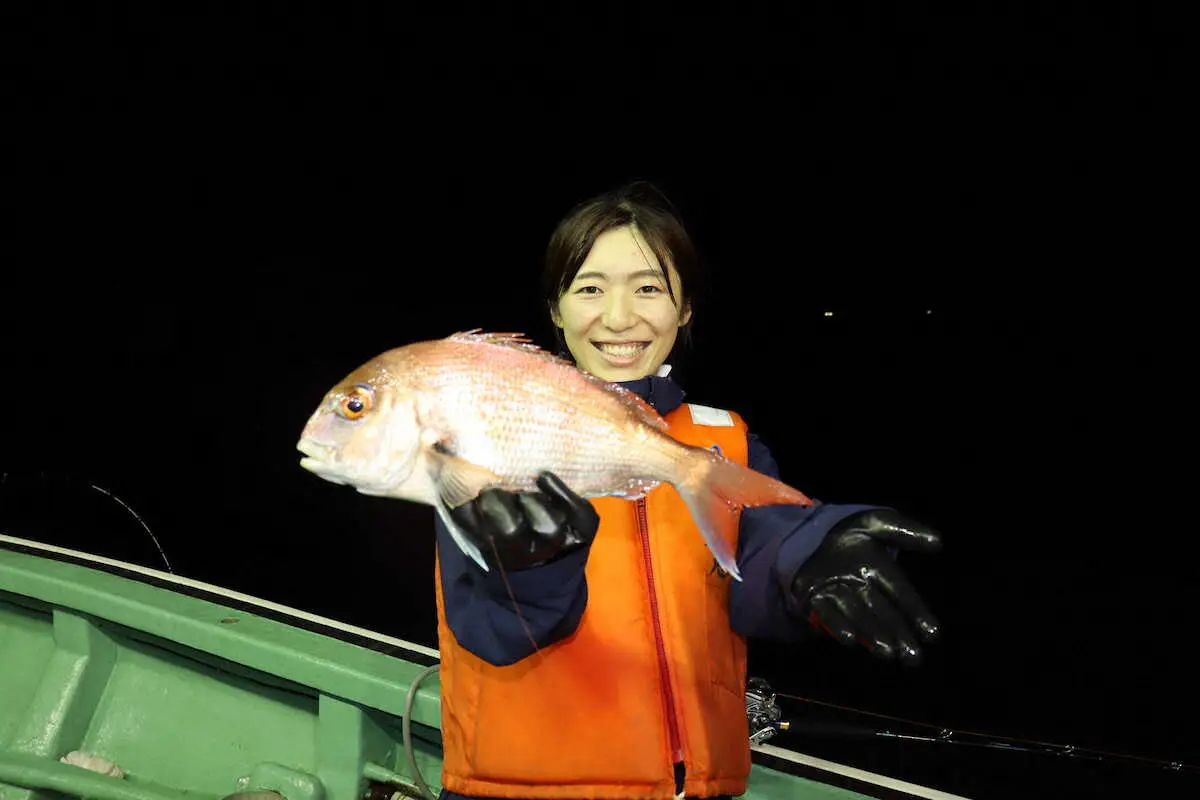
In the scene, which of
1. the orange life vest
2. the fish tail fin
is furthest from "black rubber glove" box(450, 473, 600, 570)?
the orange life vest

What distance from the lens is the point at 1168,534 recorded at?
15.4m

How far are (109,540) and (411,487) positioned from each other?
13.7 metres

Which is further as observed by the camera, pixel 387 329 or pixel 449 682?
pixel 387 329

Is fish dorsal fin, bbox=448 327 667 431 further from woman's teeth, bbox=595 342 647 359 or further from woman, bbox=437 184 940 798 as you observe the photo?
woman's teeth, bbox=595 342 647 359

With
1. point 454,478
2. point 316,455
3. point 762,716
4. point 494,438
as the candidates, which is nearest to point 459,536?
point 454,478

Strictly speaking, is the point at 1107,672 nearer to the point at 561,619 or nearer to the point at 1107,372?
the point at 561,619

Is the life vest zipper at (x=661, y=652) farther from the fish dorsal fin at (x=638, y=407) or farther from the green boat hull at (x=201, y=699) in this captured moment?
the green boat hull at (x=201, y=699)

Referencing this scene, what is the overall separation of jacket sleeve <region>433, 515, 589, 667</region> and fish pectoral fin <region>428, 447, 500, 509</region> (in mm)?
207

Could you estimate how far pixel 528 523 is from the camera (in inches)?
65.6

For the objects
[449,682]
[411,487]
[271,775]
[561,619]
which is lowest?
[271,775]

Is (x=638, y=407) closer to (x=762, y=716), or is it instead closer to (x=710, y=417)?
(x=710, y=417)

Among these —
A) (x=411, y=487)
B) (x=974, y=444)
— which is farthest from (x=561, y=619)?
(x=974, y=444)

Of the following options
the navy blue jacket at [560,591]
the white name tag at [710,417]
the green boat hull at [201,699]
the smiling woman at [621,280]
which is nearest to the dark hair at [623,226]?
the smiling woman at [621,280]

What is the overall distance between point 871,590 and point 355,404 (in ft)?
4.69
